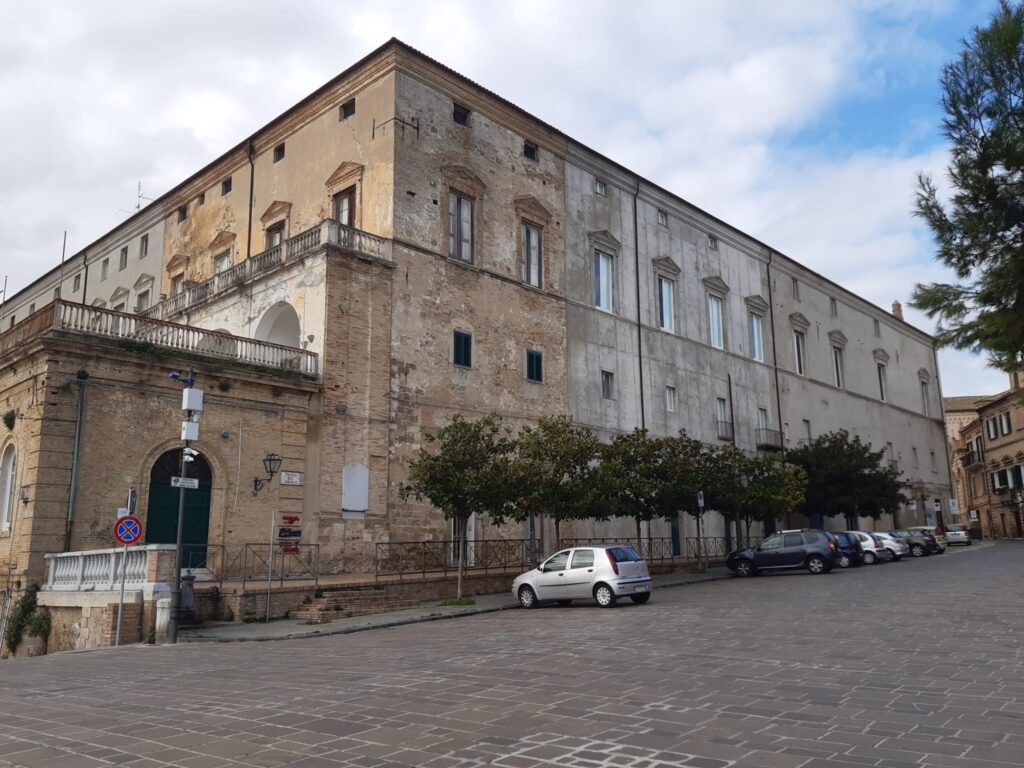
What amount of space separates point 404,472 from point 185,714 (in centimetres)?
1820

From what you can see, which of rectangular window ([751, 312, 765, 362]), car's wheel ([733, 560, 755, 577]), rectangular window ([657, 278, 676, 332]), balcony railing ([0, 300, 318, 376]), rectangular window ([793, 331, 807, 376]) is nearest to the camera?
balcony railing ([0, 300, 318, 376])

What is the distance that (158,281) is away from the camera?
38.5m

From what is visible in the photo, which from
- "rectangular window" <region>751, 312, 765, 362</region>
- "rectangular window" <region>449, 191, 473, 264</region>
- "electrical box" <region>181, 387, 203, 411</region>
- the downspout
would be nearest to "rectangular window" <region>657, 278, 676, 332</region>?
the downspout

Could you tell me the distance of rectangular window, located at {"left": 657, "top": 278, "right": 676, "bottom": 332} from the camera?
37.8m

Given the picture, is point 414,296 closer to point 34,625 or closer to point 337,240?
point 337,240

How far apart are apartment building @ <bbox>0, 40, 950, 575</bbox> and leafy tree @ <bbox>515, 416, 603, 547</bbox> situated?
4.55 meters

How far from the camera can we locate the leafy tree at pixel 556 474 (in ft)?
74.6

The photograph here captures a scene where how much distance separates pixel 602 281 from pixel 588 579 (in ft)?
58.6

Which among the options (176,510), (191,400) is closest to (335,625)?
(191,400)

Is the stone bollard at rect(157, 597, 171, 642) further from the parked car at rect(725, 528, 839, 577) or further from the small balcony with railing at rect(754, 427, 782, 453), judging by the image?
the small balcony with railing at rect(754, 427, 782, 453)

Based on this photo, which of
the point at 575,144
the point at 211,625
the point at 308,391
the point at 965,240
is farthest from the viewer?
the point at 575,144

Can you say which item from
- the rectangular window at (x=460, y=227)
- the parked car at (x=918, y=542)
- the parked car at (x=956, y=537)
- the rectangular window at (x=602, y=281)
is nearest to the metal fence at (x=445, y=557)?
the rectangular window at (x=460, y=227)

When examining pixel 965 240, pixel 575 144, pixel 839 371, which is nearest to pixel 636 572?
pixel 965 240

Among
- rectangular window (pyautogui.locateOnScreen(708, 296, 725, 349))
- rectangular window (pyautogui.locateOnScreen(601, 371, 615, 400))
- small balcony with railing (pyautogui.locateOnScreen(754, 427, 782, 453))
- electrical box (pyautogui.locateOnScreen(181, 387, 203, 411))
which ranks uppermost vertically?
rectangular window (pyautogui.locateOnScreen(708, 296, 725, 349))
